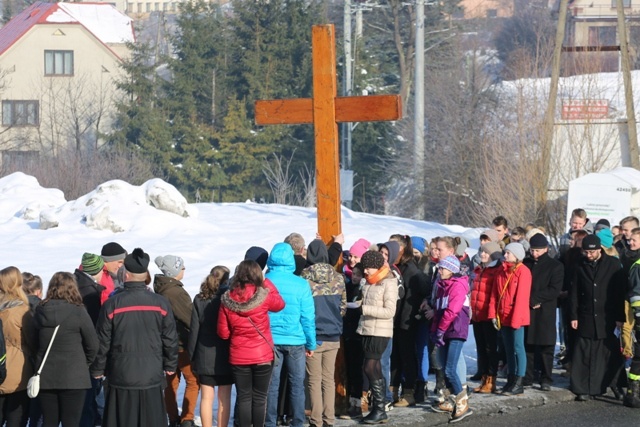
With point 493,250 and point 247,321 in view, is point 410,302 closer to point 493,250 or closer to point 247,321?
point 493,250

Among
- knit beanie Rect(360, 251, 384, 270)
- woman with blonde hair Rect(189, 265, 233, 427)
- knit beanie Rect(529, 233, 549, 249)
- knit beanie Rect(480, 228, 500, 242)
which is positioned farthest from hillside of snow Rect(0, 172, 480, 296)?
woman with blonde hair Rect(189, 265, 233, 427)

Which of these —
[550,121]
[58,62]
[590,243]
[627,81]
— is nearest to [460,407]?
[590,243]

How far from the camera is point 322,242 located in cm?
977

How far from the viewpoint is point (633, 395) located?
10812 millimetres

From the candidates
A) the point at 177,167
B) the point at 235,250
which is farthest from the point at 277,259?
the point at 177,167

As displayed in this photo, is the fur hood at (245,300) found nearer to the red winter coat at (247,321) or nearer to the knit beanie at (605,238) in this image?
the red winter coat at (247,321)

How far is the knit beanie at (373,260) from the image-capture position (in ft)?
31.9

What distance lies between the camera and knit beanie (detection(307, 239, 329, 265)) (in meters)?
9.74

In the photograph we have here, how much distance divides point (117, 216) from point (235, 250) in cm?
290

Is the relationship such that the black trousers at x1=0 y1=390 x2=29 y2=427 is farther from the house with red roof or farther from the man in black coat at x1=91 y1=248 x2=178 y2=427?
the house with red roof

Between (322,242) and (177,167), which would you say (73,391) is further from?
(177,167)

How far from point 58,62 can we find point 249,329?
185ft

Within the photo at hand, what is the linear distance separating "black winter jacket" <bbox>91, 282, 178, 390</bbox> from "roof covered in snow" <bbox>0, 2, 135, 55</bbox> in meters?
55.9

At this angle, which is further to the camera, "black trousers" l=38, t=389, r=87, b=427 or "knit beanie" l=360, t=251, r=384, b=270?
"knit beanie" l=360, t=251, r=384, b=270
